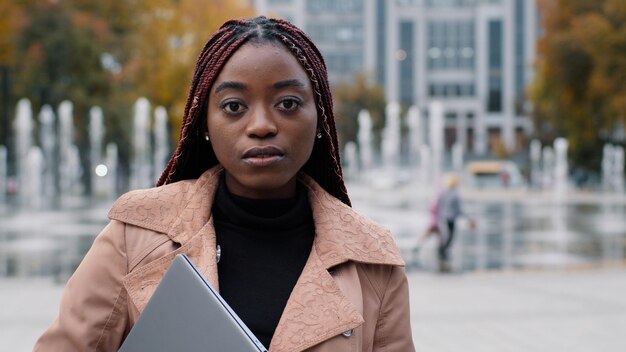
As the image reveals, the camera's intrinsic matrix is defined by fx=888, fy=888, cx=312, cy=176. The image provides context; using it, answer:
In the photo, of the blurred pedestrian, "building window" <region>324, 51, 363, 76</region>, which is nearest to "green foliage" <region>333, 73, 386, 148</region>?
"building window" <region>324, 51, 363, 76</region>

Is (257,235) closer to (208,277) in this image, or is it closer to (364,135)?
(208,277)

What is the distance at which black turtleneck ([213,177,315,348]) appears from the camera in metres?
1.78

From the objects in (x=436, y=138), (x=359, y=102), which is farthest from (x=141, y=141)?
(x=359, y=102)

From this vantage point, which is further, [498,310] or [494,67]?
[494,67]

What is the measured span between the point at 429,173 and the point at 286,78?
56.8 m

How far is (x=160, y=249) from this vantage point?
1.76 meters

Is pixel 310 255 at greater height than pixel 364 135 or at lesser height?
greater

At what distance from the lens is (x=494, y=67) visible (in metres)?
90.8

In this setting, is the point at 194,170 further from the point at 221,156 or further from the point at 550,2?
the point at 550,2

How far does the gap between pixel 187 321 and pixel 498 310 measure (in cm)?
801

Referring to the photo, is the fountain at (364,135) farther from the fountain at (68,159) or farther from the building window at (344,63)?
the fountain at (68,159)

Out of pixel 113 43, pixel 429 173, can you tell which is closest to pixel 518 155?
pixel 429 173

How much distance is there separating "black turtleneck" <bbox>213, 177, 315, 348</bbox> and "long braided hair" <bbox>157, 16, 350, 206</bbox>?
0.11 m

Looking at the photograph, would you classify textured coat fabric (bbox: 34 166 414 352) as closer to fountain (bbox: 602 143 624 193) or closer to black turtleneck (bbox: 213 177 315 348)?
black turtleneck (bbox: 213 177 315 348)
